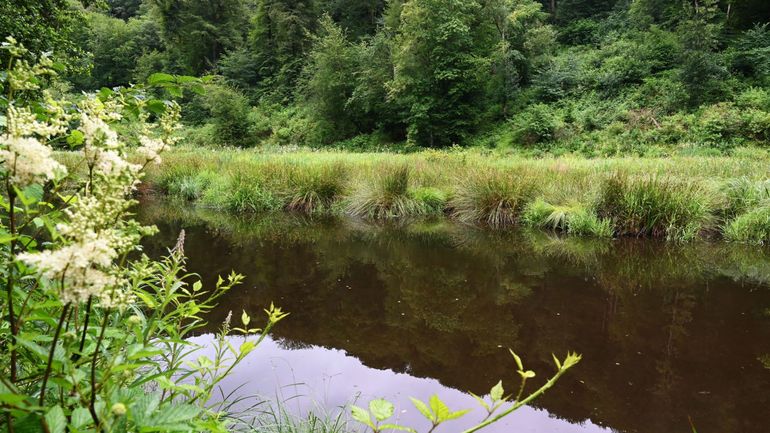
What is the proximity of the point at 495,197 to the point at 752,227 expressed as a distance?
351 cm

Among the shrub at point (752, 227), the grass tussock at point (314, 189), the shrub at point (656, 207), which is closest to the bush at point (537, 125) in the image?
the grass tussock at point (314, 189)

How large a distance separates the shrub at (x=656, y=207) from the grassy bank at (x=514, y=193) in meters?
0.01

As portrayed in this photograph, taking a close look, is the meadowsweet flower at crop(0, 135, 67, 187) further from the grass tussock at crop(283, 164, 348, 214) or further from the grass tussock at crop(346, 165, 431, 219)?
the grass tussock at crop(283, 164, 348, 214)

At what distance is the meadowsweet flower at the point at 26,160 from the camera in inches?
27.8

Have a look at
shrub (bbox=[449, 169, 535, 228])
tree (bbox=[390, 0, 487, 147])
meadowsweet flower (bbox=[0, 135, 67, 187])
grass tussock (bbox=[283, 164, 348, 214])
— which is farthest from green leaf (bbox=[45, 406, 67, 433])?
tree (bbox=[390, 0, 487, 147])

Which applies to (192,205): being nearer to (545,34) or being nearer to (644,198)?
(644,198)

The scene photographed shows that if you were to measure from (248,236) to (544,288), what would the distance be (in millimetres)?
4307

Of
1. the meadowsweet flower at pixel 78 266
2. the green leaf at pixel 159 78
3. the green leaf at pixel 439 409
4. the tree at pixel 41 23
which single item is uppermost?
the tree at pixel 41 23

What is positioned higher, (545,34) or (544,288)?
(545,34)

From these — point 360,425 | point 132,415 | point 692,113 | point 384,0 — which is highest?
point 384,0

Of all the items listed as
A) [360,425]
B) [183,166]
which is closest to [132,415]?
[360,425]

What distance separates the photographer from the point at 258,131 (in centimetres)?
2694

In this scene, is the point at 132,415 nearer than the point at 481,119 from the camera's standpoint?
Yes

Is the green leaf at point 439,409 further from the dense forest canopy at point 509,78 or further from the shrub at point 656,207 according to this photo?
the dense forest canopy at point 509,78
